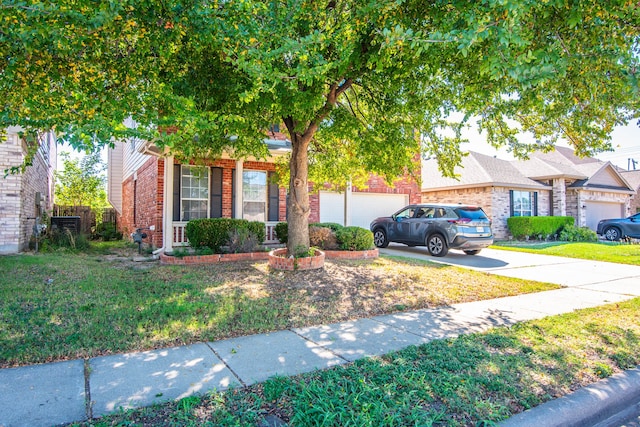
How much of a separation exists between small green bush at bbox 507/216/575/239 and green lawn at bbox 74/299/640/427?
14271mm

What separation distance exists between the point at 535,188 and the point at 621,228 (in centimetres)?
410

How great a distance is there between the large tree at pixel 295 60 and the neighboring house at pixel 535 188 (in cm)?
1103

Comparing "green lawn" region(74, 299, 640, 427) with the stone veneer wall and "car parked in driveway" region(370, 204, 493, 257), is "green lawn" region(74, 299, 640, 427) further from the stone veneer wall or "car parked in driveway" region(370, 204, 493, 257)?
the stone veneer wall

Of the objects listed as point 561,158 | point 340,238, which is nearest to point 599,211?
point 561,158

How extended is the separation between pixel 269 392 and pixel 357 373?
0.80 meters

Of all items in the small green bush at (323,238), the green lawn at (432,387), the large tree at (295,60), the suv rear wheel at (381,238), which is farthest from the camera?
the suv rear wheel at (381,238)

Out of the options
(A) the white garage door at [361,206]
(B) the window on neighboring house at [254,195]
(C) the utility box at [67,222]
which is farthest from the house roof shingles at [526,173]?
(C) the utility box at [67,222]

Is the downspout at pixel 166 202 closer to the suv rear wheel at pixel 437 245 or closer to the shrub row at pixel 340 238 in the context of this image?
the shrub row at pixel 340 238

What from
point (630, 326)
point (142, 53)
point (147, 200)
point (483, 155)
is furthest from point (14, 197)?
point (483, 155)

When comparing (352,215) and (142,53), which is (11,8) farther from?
(352,215)

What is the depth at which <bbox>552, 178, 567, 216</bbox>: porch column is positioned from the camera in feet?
65.1

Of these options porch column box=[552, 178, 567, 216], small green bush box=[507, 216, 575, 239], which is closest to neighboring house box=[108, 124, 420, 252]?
small green bush box=[507, 216, 575, 239]

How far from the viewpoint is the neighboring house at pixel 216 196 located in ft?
36.8

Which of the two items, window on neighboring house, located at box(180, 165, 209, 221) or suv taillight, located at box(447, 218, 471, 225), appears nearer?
suv taillight, located at box(447, 218, 471, 225)
